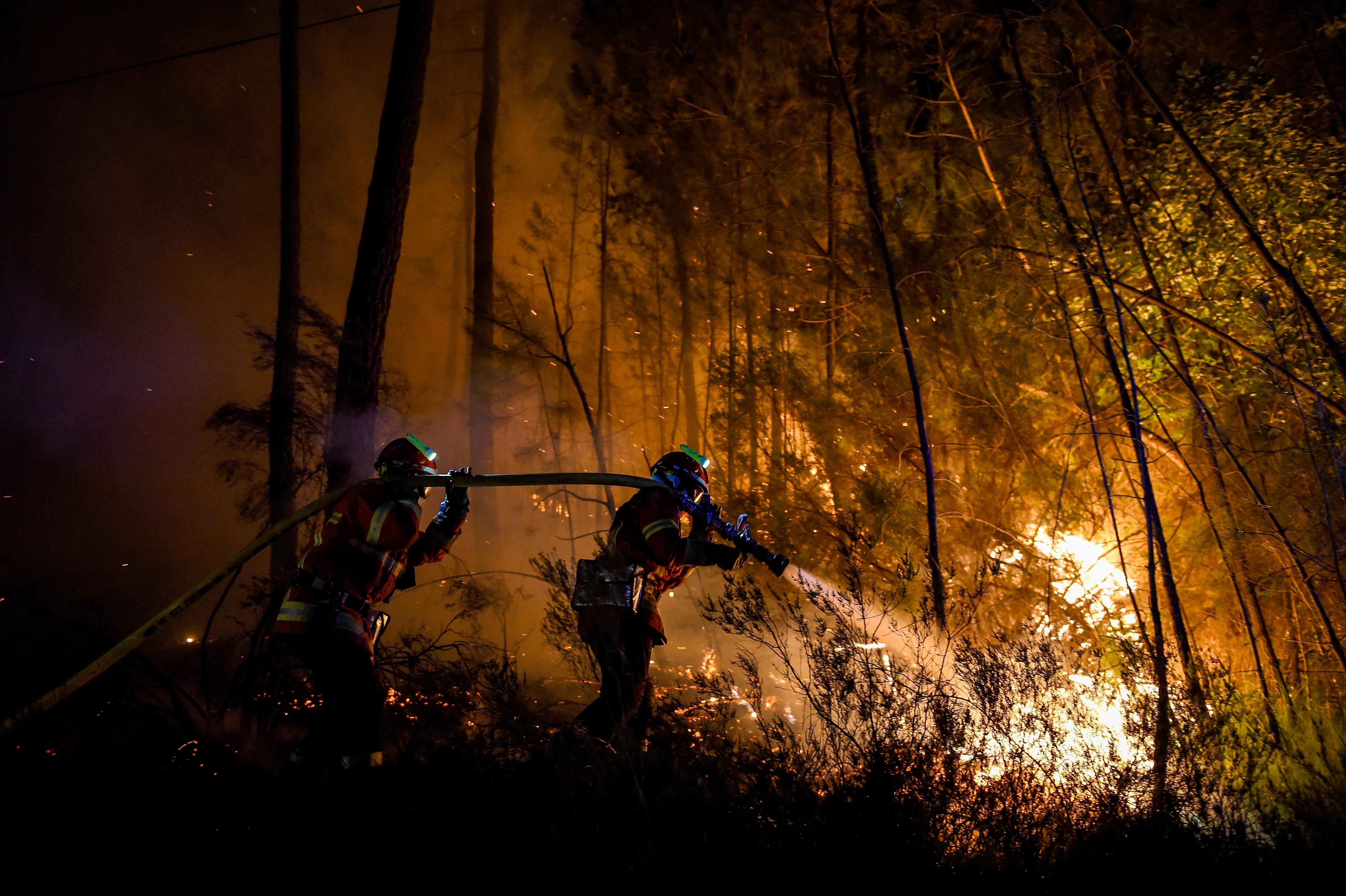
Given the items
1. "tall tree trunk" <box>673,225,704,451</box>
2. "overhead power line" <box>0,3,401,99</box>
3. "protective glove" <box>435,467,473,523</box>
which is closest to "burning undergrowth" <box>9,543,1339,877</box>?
"protective glove" <box>435,467,473,523</box>

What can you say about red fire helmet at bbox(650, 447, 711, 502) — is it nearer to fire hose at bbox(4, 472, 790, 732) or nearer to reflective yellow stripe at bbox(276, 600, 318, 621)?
fire hose at bbox(4, 472, 790, 732)

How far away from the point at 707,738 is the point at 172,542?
34.0 ft

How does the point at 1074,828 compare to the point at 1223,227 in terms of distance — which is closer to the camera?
the point at 1074,828

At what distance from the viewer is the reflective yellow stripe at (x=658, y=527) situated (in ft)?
12.5

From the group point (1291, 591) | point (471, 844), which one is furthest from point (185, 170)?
point (1291, 591)

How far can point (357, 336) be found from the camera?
498 cm

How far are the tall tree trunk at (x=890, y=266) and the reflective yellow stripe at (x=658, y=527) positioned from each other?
202 centimetres

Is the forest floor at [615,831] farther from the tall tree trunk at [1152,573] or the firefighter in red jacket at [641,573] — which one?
the firefighter in red jacket at [641,573]

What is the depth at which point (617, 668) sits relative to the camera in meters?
3.60

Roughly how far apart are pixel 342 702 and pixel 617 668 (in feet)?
4.86

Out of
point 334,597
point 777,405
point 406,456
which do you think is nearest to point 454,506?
point 406,456

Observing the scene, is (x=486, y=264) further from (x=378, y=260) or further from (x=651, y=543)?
(x=651, y=543)

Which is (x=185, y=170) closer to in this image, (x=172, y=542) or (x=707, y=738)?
(x=172, y=542)

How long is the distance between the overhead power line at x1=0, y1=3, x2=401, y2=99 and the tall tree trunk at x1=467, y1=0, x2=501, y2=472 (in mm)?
2743
